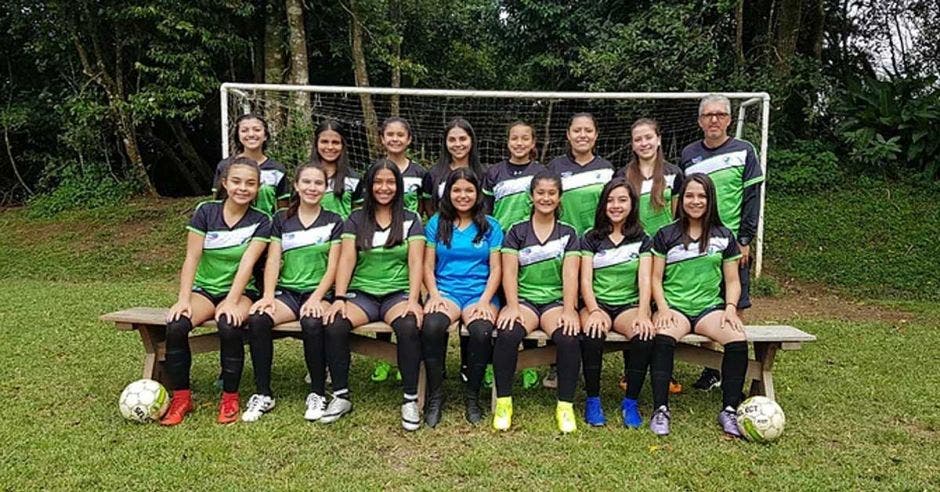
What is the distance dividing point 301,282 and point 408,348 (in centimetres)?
75

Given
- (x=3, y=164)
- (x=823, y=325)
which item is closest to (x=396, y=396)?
(x=823, y=325)

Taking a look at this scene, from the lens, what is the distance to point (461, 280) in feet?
13.1

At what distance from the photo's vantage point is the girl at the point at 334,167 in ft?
14.0

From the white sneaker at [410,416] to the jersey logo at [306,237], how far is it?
3.36ft

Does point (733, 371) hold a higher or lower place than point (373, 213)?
lower

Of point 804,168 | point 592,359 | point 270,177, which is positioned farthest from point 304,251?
point 804,168

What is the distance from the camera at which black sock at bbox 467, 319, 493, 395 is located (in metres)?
3.72

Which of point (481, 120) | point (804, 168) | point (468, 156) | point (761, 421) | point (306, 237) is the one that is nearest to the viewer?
point (761, 421)

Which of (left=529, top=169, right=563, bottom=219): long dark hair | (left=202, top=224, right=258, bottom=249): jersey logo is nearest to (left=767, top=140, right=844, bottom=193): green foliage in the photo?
(left=529, top=169, right=563, bottom=219): long dark hair

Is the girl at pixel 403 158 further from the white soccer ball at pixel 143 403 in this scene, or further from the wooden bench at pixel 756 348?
the white soccer ball at pixel 143 403

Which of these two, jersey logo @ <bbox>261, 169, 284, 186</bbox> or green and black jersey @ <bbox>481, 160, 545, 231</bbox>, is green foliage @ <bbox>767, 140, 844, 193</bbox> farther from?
jersey logo @ <bbox>261, 169, 284, 186</bbox>

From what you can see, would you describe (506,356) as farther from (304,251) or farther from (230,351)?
(230,351)

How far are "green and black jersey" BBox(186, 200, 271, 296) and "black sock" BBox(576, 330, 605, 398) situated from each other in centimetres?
177

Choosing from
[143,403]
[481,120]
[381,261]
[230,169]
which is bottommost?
[143,403]
